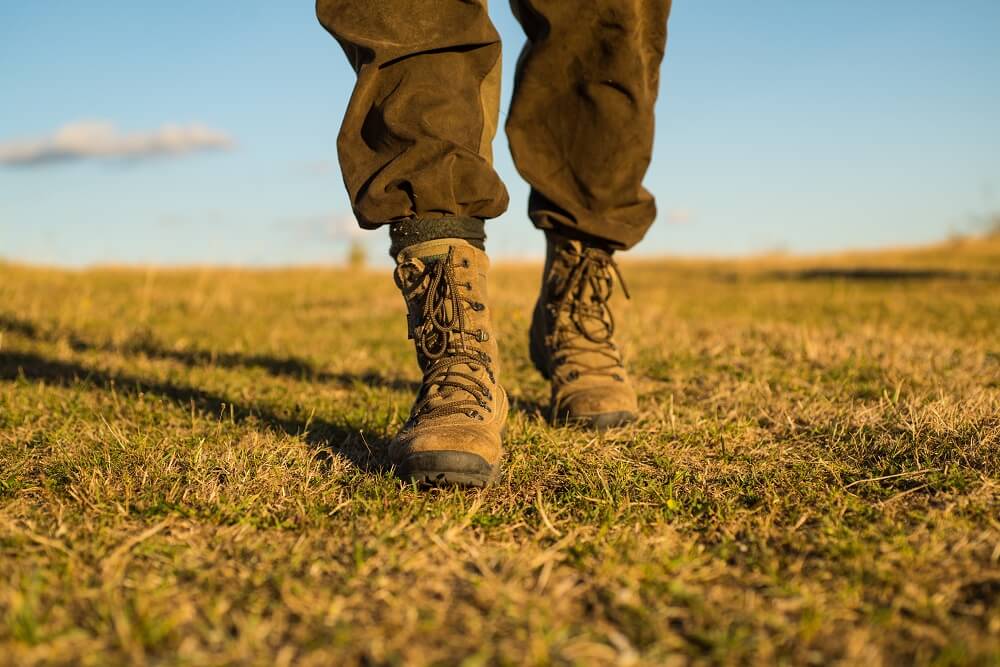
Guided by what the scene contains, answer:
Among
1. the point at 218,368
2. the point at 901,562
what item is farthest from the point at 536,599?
the point at 218,368

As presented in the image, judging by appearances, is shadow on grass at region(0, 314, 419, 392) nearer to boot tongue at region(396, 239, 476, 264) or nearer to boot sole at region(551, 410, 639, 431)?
boot sole at region(551, 410, 639, 431)

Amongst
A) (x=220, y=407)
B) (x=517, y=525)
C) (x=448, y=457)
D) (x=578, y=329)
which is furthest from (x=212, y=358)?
(x=517, y=525)

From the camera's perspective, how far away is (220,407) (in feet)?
9.27

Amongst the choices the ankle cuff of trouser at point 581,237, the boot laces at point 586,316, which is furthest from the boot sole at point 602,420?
the ankle cuff of trouser at point 581,237

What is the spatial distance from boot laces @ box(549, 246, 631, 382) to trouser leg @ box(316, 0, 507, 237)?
0.63 m

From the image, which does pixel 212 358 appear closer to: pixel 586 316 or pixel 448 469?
pixel 586 316

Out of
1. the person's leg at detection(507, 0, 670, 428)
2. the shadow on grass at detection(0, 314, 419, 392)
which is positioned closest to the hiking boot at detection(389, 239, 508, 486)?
the person's leg at detection(507, 0, 670, 428)

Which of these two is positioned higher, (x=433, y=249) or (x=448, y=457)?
(x=433, y=249)

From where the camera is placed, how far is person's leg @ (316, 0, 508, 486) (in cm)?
201

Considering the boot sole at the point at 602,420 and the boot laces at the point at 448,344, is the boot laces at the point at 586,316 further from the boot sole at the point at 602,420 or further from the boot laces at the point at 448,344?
the boot laces at the point at 448,344

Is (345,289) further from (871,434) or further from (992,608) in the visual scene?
(992,608)

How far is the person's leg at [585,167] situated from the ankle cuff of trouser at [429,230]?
58 cm

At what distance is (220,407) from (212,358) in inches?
46.6

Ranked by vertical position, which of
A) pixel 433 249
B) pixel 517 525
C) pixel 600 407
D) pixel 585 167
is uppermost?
pixel 585 167
